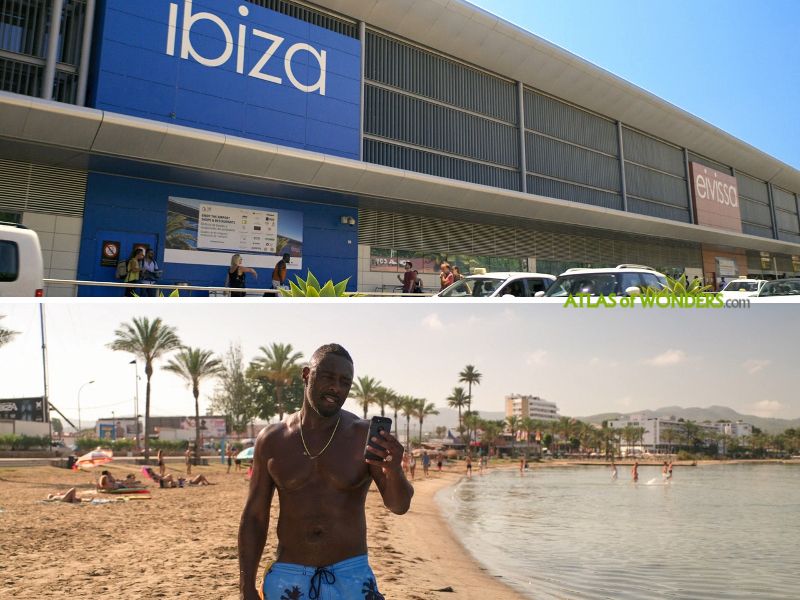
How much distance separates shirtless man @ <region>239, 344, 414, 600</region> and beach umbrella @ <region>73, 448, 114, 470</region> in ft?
4.40

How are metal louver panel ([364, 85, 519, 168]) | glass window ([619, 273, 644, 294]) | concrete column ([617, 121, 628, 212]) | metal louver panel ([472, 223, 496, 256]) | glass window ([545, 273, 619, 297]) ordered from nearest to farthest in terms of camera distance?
glass window ([619, 273, 644, 294]), glass window ([545, 273, 619, 297]), metal louver panel ([364, 85, 519, 168]), metal louver panel ([472, 223, 496, 256]), concrete column ([617, 121, 628, 212])

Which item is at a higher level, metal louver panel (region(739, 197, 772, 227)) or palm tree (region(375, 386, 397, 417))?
metal louver panel (region(739, 197, 772, 227))

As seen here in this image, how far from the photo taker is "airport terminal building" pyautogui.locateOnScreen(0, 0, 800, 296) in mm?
13938

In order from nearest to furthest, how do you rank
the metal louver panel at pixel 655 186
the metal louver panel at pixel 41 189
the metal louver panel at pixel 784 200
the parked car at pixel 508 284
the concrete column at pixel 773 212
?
the parked car at pixel 508 284
the metal louver panel at pixel 41 189
the metal louver panel at pixel 655 186
the concrete column at pixel 773 212
the metal louver panel at pixel 784 200

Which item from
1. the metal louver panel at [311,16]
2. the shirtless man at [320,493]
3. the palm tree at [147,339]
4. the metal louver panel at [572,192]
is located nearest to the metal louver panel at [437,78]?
the metal louver panel at [311,16]

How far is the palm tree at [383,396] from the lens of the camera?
317 centimetres

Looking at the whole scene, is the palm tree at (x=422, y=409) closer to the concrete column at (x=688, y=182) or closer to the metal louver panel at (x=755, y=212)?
the concrete column at (x=688, y=182)

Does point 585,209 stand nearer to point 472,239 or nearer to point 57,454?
point 472,239

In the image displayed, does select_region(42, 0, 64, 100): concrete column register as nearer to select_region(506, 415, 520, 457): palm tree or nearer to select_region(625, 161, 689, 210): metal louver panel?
select_region(506, 415, 520, 457): palm tree

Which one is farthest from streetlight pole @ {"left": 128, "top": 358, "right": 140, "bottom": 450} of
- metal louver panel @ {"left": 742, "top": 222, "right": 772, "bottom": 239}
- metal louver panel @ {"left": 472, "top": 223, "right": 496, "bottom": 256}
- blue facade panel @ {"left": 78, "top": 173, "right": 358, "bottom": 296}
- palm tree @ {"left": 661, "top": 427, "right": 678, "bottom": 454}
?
metal louver panel @ {"left": 742, "top": 222, "right": 772, "bottom": 239}

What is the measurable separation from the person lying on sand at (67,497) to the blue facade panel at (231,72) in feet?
42.0

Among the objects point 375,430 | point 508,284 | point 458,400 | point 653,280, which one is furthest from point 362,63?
point 375,430

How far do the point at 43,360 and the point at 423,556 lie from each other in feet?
7.94

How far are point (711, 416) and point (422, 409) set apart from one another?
5.69 ft
